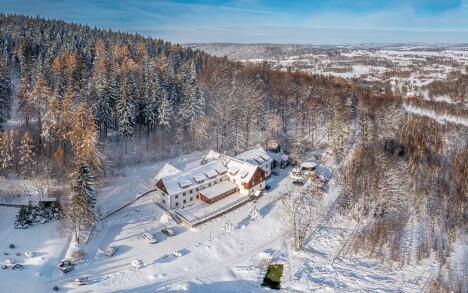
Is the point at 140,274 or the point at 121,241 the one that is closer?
the point at 140,274

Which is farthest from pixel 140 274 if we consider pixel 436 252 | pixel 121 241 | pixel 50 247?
pixel 436 252

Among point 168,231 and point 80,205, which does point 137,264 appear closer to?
point 168,231

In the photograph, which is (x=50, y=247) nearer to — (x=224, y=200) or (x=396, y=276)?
(x=224, y=200)

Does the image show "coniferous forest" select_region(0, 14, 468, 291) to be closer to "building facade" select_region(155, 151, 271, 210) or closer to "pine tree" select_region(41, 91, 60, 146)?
"pine tree" select_region(41, 91, 60, 146)

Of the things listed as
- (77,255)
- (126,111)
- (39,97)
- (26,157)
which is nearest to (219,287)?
(77,255)

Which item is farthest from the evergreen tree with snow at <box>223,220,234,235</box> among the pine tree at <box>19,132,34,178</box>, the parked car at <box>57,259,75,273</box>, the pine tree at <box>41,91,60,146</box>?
the pine tree at <box>41,91,60,146</box>

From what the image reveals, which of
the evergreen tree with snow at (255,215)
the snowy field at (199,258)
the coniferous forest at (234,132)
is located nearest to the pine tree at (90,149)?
the coniferous forest at (234,132)
